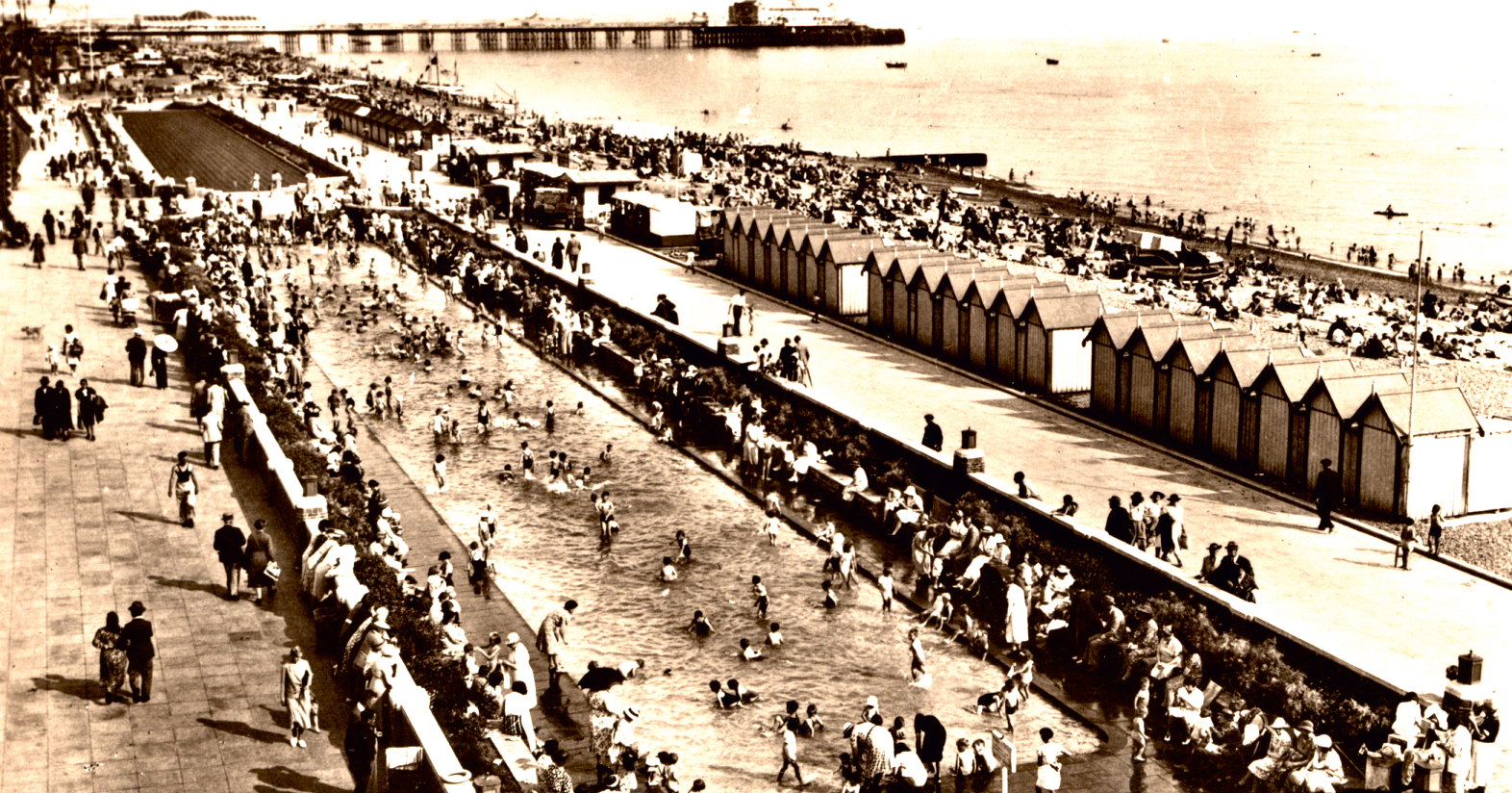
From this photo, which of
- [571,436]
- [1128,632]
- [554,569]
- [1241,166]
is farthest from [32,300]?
[1241,166]

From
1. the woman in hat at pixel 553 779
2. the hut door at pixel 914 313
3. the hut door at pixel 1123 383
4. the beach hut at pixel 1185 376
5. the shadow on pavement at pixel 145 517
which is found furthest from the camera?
the hut door at pixel 914 313

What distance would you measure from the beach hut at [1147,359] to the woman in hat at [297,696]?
17.8 metres

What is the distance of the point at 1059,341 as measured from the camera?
1236 inches

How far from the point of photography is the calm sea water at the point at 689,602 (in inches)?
719

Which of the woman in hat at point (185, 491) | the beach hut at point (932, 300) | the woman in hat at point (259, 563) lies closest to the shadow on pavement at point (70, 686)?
the woman in hat at point (259, 563)

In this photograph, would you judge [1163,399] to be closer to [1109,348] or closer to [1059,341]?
[1109,348]

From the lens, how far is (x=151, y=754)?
14.3m

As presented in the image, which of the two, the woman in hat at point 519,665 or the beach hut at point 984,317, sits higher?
the beach hut at point 984,317

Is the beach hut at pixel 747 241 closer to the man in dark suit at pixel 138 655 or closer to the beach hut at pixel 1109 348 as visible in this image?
the beach hut at pixel 1109 348

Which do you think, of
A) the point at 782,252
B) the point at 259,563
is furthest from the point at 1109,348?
the point at 259,563

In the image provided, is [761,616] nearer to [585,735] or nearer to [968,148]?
[585,735]

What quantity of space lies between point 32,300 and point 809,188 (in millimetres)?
42851

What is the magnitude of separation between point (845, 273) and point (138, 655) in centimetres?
2687

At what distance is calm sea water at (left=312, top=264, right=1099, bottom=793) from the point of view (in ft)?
59.9
